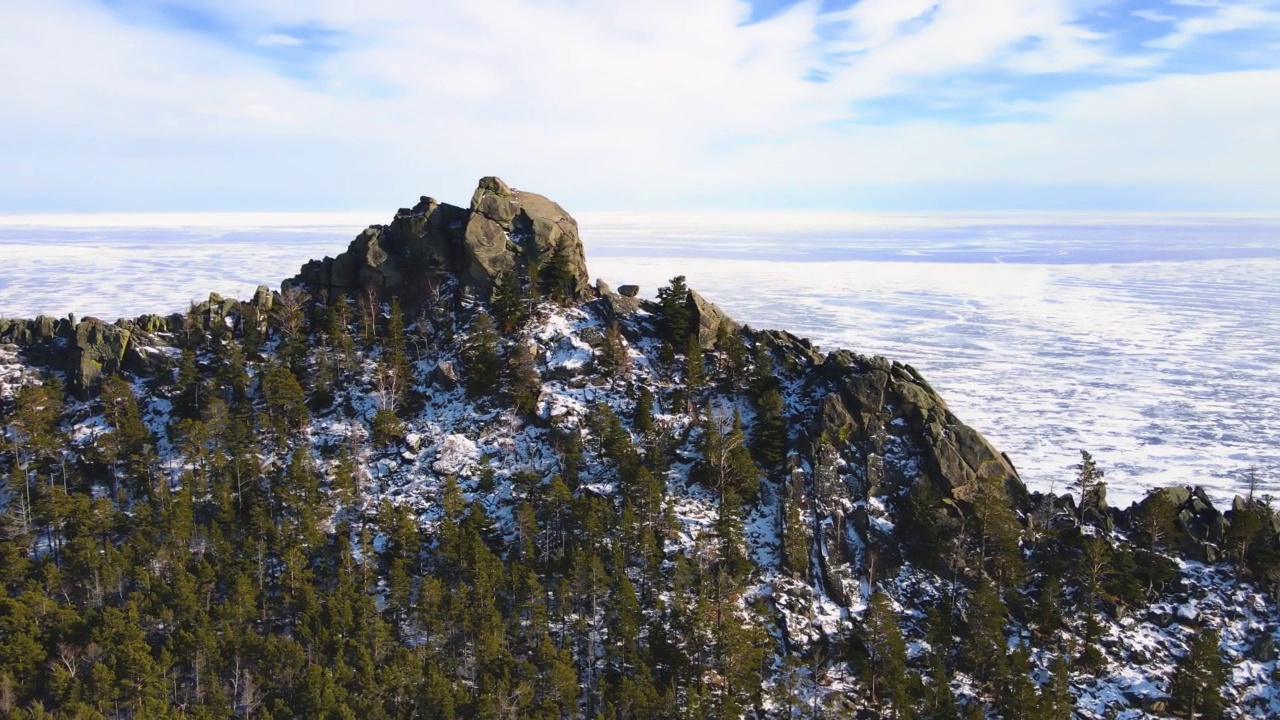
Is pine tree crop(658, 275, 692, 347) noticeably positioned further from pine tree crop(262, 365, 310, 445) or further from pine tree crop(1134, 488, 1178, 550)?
pine tree crop(1134, 488, 1178, 550)

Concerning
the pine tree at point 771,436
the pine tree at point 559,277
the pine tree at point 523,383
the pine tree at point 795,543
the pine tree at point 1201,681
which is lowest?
the pine tree at point 1201,681

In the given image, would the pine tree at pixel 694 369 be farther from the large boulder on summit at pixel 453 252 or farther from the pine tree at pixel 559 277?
the large boulder on summit at pixel 453 252

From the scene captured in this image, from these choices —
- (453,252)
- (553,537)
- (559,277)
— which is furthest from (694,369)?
(453,252)

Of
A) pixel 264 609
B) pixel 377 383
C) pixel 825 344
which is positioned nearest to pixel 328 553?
pixel 264 609

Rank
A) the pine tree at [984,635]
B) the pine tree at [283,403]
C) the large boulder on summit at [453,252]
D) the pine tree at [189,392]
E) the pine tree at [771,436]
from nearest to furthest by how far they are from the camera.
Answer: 1. the pine tree at [984,635]
2. the pine tree at [771,436]
3. the pine tree at [283,403]
4. the pine tree at [189,392]
5. the large boulder on summit at [453,252]

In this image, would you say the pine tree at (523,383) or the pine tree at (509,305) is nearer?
the pine tree at (523,383)

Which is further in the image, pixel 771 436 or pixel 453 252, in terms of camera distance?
pixel 453 252

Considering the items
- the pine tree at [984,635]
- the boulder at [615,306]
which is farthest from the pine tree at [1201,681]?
the boulder at [615,306]

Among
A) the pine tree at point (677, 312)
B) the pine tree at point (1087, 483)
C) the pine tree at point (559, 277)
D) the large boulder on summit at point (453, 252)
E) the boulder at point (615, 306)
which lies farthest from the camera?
the large boulder on summit at point (453, 252)

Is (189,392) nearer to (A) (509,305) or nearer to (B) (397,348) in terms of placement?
(B) (397,348)
